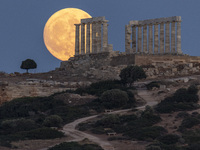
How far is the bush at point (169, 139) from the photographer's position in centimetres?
5716

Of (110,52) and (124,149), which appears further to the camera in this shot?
(110,52)

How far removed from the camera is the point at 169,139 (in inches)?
2266

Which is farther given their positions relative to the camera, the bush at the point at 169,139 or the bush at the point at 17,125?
the bush at the point at 17,125

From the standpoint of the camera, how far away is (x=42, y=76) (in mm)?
95375

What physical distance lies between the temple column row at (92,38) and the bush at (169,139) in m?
44.0

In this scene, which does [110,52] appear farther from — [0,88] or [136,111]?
[136,111]

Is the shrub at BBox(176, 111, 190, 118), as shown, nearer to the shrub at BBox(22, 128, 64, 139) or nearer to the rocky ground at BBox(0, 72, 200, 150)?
the rocky ground at BBox(0, 72, 200, 150)

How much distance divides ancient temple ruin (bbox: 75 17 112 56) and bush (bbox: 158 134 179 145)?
43.0 meters

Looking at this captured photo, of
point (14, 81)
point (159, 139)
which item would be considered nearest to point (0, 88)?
point (14, 81)

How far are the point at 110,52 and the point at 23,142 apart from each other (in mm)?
43672

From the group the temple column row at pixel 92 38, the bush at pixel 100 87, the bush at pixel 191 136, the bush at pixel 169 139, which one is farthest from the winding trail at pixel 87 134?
the temple column row at pixel 92 38

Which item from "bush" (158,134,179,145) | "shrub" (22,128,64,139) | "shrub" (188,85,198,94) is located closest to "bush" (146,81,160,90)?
"shrub" (188,85,198,94)

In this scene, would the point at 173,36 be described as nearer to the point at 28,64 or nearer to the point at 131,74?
the point at 131,74

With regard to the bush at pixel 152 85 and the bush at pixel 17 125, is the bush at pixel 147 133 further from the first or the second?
the bush at pixel 152 85
